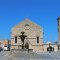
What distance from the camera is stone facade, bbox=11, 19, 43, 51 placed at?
249 ft

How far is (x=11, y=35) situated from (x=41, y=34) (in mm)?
9342

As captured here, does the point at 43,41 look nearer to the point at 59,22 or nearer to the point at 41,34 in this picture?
the point at 41,34

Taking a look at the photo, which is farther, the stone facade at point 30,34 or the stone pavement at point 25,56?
the stone facade at point 30,34

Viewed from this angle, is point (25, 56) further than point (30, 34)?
No

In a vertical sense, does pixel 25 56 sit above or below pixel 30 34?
below

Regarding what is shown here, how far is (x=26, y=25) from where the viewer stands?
7762 cm

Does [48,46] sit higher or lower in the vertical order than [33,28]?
lower

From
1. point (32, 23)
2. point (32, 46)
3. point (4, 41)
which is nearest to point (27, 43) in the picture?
point (32, 46)

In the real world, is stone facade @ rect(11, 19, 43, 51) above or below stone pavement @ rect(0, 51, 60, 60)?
above

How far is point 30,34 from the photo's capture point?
77188 mm

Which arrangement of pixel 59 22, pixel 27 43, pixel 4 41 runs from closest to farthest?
pixel 27 43 → pixel 59 22 → pixel 4 41

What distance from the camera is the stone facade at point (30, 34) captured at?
2985 inches

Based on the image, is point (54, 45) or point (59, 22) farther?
point (59, 22)

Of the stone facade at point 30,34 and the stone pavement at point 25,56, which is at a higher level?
the stone facade at point 30,34
